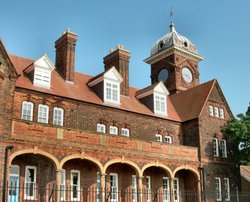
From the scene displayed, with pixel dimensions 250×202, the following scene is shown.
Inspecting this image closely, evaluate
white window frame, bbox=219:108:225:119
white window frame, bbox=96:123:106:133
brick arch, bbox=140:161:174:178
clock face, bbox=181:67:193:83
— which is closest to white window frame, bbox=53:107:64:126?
white window frame, bbox=96:123:106:133

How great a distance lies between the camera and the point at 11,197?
69.0 feet

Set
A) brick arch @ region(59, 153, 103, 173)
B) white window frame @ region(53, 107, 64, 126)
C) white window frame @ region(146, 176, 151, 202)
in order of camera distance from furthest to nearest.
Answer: white window frame @ region(146, 176, 151, 202) < white window frame @ region(53, 107, 64, 126) < brick arch @ region(59, 153, 103, 173)

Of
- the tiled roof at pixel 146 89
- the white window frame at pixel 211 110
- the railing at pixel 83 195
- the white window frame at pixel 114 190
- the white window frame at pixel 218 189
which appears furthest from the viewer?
the white window frame at pixel 211 110

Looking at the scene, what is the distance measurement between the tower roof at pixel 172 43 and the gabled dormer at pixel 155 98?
13432 millimetres

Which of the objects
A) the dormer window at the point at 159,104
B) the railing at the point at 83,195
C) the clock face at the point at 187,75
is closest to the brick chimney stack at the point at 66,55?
the dormer window at the point at 159,104

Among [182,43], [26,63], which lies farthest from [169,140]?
[182,43]

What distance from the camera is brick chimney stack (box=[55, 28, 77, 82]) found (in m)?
28.1

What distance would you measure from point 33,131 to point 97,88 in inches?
326

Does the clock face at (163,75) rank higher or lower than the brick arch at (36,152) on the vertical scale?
higher

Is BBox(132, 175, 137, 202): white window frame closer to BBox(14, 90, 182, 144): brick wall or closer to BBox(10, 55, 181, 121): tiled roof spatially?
BBox(14, 90, 182, 144): brick wall

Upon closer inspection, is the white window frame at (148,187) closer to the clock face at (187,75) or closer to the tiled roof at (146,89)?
the tiled roof at (146,89)

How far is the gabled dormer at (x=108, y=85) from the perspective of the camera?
28056 millimetres

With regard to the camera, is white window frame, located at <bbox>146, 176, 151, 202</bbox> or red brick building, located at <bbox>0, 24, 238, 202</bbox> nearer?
red brick building, located at <bbox>0, 24, 238, 202</bbox>

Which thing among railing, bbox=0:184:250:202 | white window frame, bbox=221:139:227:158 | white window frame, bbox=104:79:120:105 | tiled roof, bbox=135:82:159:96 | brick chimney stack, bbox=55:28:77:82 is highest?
brick chimney stack, bbox=55:28:77:82
